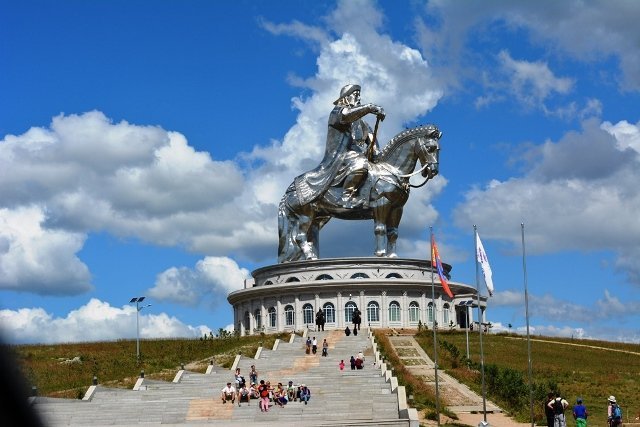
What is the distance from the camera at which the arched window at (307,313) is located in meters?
65.4

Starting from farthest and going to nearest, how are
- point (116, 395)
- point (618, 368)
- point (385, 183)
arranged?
1. point (385, 183)
2. point (618, 368)
3. point (116, 395)

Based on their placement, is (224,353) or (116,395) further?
(224,353)

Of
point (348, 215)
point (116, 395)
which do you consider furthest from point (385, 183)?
point (116, 395)

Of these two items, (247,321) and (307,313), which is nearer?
(307,313)

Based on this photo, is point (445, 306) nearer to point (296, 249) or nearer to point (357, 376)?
point (296, 249)

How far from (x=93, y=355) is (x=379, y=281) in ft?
68.3

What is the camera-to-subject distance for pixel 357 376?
36594 millimetres

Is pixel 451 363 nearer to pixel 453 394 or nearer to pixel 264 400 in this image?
pixel 453 394

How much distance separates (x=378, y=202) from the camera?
62.8 m

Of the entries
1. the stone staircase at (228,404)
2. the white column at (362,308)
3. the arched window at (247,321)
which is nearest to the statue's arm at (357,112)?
the white column at (362,308)

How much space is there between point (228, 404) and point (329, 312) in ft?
105

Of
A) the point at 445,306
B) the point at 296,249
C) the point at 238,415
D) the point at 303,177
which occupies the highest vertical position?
the point at 303,177

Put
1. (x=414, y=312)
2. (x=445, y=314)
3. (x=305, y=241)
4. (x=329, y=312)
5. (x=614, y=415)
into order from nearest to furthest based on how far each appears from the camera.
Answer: (x=614, y=415) < (x=329, y=312) < (x=414, y=312) < (x=305, y=241) < (x=445, y=314)

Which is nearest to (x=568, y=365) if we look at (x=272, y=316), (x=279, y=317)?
(x=279, y=317)
